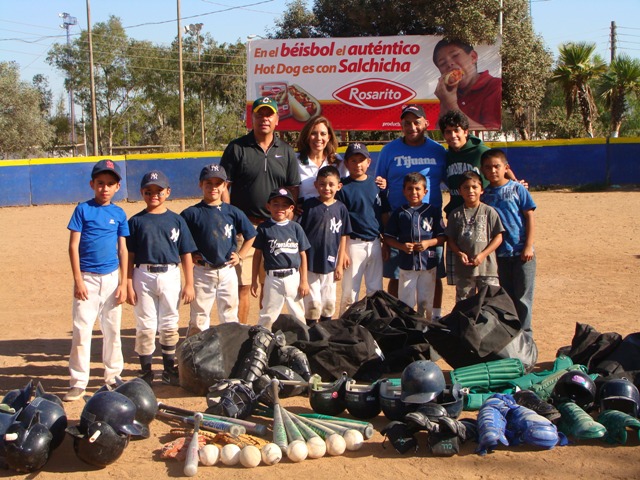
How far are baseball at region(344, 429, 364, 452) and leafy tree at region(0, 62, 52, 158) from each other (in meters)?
34.1

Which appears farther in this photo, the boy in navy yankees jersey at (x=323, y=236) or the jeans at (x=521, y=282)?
the boy in navy yankees jersey at (x=323, y=236)

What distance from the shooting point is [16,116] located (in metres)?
34.6

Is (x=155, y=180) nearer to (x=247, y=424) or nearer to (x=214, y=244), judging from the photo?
(x=214, y=244)

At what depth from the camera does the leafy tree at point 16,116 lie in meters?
34.2

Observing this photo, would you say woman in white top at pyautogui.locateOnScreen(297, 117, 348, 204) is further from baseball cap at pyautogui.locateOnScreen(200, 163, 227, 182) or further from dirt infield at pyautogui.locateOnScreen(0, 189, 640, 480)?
dirt infield at pyautogui.locateOnScreen(0, 189, 640, 480)

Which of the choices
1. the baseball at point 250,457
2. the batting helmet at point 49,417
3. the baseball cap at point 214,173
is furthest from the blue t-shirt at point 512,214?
the batting helmet at point 49,417

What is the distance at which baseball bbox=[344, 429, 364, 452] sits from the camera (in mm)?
4262

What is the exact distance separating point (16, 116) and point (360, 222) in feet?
107

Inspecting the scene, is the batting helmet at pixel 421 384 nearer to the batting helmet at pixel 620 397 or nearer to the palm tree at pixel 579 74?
the batting helmet at pixel 620 397

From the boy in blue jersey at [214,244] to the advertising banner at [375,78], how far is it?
19263 mm

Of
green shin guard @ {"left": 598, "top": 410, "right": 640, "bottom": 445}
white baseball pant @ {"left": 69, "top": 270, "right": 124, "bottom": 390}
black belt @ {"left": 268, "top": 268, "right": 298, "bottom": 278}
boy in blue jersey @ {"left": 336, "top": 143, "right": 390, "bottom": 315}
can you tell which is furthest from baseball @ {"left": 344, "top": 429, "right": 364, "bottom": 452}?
boy in blue jersey @ {"left": 336, "top": 143, "right": 390, "bottom": 315}

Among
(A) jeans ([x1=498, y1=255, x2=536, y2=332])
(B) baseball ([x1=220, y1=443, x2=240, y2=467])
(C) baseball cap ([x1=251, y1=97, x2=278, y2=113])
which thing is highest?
(C) baseball cap ([x1=251, y1=97, x2=278, y2=113])

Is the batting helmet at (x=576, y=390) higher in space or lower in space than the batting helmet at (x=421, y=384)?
lower

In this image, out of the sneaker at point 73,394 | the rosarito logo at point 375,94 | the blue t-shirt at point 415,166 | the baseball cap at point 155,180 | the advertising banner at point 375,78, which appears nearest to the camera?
the sneaker at point 73,394
